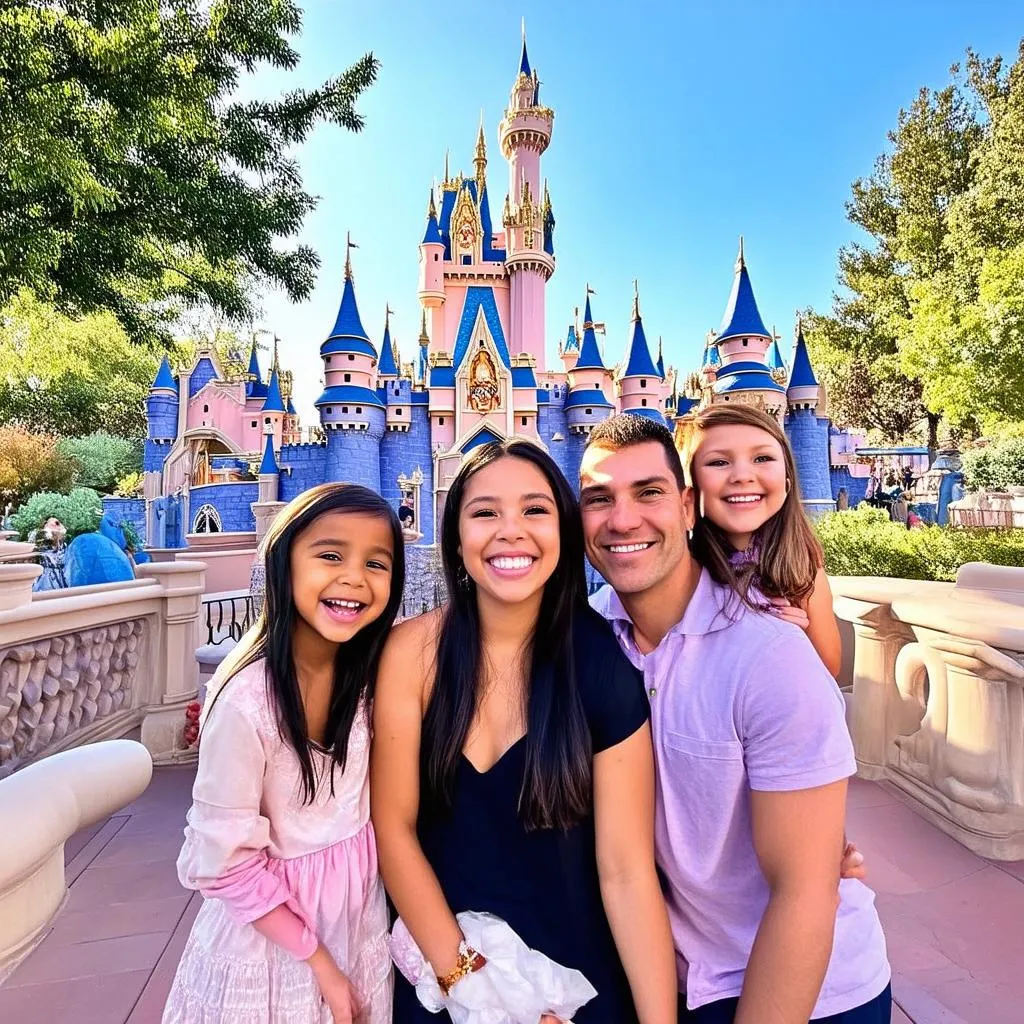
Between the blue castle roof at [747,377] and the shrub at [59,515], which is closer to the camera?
the shrub at [59,515]

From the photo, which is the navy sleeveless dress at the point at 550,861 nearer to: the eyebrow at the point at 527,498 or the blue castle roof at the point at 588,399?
the eyebrow at the point at 527,498

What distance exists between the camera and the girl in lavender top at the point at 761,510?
59.3 inches

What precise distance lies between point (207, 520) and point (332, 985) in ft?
66.5

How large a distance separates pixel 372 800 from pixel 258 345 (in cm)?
2926

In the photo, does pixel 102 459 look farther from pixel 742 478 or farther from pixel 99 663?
pixel 742 478

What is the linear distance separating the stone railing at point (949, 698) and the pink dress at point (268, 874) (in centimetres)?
247

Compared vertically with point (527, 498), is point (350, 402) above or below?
above

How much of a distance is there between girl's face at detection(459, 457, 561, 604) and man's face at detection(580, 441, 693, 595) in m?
0.10

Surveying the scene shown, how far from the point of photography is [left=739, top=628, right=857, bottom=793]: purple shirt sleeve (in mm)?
1022

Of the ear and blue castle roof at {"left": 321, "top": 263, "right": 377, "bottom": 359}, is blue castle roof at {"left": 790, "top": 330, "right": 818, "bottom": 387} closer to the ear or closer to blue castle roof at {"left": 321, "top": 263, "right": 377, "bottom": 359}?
blue castle roof at {"left": 321, "top": 263, "right": 377, "bottom": 359}

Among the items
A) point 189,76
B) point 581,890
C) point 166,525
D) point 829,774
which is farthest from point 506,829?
point 166,525

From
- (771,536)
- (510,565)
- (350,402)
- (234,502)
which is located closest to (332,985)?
(510,565)

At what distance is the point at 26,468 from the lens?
64.3 ft

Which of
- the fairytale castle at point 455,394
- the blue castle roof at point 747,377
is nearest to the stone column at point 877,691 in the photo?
the fairytale castle at point 455,394
